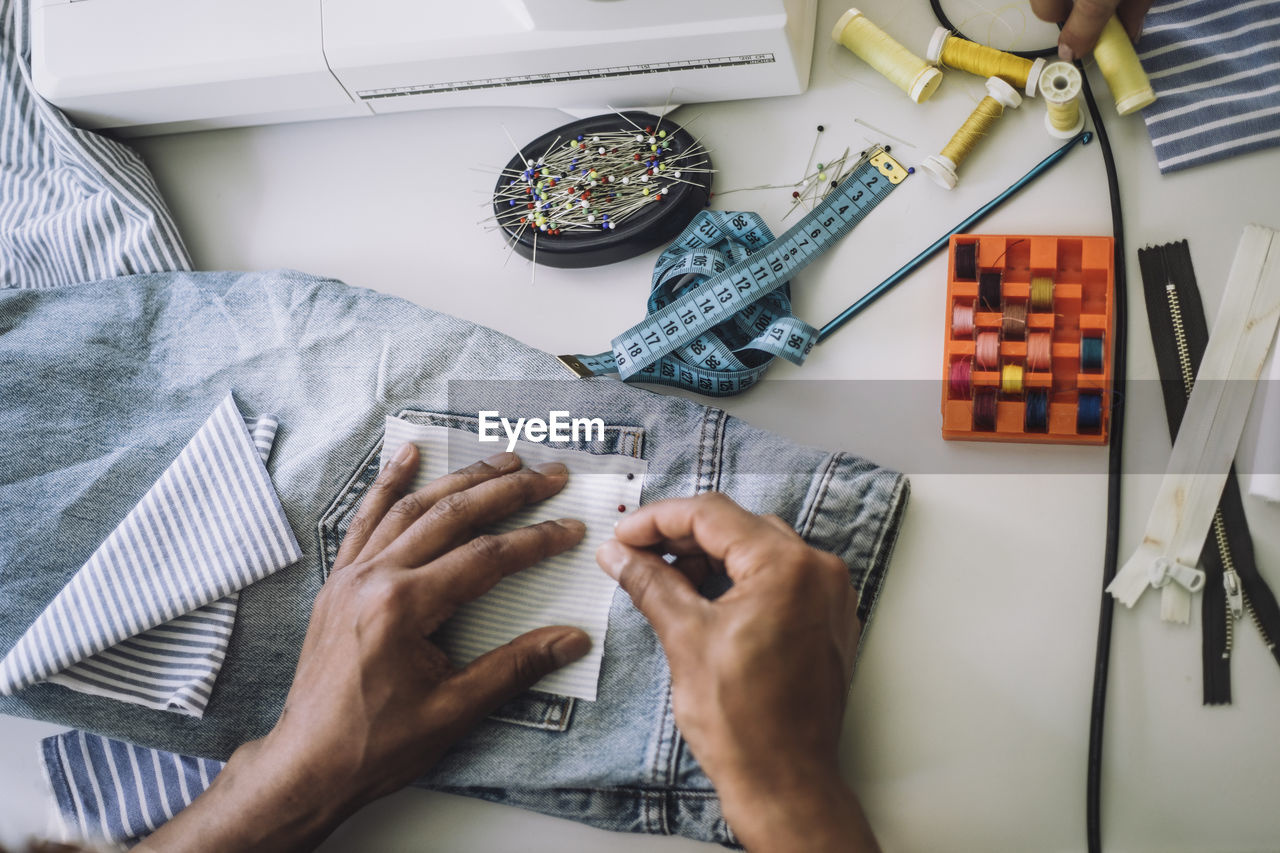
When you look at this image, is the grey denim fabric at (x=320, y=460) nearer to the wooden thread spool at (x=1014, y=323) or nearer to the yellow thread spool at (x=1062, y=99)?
the wooden thread spool at (x=1014, y=323)

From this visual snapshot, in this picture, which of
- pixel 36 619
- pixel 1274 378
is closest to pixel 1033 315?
pixel 1274 378

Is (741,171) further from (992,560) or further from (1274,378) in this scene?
(1274,378)

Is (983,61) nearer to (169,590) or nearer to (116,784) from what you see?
Result: (169,590)

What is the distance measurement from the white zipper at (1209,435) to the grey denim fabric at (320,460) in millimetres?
346

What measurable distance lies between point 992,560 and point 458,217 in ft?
3.43

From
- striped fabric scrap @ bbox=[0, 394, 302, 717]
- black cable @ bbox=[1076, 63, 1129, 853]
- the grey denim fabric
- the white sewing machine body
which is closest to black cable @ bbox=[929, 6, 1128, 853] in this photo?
black cable @ bbox=[1076, 63, 1129, 853]

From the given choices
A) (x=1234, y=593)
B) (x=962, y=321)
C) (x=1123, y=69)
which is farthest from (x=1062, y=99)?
(x=1234, y=593)

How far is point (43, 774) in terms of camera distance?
1461mm

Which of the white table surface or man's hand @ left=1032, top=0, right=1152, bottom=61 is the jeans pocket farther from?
man's hand @ left=1032, top=0, right=1152, bottom=61

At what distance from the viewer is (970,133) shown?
1436mm

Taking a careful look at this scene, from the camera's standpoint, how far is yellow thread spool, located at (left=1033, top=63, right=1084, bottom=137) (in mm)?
1347

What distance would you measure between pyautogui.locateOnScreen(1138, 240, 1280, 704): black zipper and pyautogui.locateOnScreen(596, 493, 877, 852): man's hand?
52 centimetres

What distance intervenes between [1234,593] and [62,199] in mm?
2001

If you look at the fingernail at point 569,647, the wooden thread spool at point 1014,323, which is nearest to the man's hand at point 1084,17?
the wooden thread spool at point 1014,323
